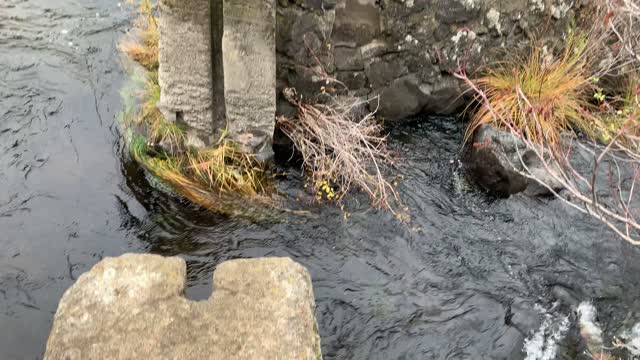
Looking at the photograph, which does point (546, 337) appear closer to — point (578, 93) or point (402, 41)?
point (578, 93)

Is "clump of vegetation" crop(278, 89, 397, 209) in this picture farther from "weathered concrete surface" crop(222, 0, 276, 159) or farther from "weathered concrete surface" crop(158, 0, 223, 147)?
"weathered concrete surface" crop(158, 0, 223, 147)

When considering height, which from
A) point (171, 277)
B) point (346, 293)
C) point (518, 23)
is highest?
point (518, 23)

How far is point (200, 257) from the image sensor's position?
427 centimetres

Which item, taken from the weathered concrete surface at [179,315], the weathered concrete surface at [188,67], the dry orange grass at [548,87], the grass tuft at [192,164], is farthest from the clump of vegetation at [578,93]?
the weathered concrete surface at [179,315]

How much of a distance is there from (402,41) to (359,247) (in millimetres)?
1966

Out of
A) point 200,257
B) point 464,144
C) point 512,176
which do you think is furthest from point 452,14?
point 200,257

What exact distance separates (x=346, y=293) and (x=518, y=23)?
3.17 meters

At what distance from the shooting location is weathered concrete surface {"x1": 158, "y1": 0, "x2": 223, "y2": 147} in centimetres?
420

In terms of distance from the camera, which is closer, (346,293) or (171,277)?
(171,277)

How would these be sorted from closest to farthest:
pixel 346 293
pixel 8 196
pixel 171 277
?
pixel 171 277, pixel 346 293, pixel 8 196

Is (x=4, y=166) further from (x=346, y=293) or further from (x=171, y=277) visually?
(x=346, y=293)

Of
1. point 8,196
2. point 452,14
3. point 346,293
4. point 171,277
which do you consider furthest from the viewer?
point 452,14

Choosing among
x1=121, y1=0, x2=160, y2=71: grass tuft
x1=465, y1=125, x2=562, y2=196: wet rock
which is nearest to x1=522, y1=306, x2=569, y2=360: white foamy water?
x1=465, y1=125, x2=562, y2=196: wet rock

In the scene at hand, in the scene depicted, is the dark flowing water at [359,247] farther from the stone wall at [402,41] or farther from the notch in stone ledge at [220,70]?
the notch in stone ledge at [220,70]
